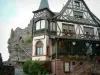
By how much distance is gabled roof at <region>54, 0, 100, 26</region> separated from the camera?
28022mm

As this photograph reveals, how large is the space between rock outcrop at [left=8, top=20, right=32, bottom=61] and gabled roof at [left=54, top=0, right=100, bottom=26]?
474 inches

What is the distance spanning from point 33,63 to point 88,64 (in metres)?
7.23

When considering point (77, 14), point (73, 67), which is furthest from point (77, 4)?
point (73, 67)

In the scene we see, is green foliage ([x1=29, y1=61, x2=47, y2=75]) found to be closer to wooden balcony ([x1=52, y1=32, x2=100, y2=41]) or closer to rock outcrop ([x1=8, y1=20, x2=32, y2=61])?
wooden balcony ([x1=52, y1=32, x2=100, y2=41])

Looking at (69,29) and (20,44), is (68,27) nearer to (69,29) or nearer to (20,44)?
(69,29)

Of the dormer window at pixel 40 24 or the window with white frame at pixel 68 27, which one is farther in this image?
the window with white frame at pixel 68 27

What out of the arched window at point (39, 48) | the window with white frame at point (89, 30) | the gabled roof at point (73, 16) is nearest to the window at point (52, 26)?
the gabled roof at point (73, 16)

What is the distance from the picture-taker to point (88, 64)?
2472 cm

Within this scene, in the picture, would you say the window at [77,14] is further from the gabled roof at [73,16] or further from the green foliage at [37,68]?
the green foliage at [37,68]

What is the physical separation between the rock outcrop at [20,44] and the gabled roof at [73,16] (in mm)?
12029

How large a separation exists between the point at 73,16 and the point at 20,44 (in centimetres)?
1583

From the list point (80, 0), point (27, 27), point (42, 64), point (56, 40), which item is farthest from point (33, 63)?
point (27, 27)

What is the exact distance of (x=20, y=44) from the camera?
40.2 meters

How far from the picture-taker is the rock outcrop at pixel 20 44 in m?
38.4
